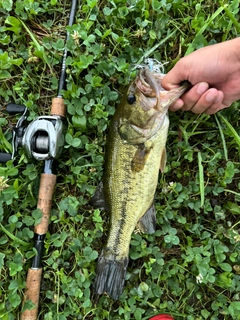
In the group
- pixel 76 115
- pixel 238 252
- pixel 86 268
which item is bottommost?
pixel 86 268

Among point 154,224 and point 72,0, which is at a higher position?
point 72,0

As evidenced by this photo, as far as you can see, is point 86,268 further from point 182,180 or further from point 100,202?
point 182,180

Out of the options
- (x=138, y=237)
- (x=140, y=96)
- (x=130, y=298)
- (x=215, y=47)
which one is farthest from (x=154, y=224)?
(x=215, y=47)

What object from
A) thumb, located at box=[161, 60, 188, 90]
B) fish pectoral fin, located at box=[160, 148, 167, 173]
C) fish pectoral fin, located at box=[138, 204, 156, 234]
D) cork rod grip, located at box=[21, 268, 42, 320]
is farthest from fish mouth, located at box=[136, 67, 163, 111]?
cork rod grip, located at box=[21, 268, 42, 320]

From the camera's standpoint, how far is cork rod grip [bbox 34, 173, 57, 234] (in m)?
2.69

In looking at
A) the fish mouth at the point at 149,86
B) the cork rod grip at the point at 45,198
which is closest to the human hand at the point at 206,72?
the fish mouth at the point at 149,86

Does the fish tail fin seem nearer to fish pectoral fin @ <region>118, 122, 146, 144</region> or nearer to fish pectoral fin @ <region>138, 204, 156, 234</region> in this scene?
fish pectoral fin @ <region>138, 204, 156, 234</region>

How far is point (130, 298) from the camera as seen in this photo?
2.75 metres

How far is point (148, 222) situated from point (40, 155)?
915mm

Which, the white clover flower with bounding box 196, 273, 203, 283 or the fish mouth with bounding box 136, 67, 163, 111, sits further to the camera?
the white clover flower with bounding box 196, 273, 203, 283

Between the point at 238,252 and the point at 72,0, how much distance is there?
2298 millimetres

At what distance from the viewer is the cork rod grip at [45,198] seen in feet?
8.83

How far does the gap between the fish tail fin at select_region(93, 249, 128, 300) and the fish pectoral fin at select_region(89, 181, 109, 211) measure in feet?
1.04

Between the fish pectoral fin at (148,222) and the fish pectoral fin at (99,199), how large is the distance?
27 centimetres
